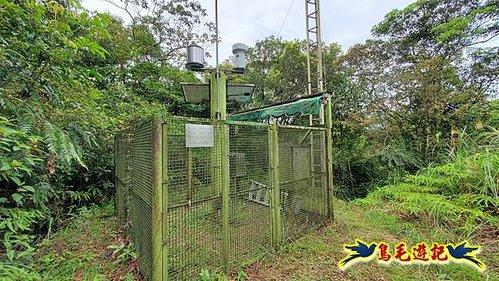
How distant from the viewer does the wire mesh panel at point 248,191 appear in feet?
8.59

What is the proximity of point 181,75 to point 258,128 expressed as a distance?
7640mm

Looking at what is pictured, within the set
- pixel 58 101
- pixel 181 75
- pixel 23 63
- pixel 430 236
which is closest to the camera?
pixel 23 63

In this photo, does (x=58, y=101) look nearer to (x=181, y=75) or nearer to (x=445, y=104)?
(x=181, y=75)

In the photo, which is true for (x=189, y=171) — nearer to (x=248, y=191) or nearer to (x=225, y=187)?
(x=225, y=187)

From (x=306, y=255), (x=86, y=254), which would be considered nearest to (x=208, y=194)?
(x=306, y=255)

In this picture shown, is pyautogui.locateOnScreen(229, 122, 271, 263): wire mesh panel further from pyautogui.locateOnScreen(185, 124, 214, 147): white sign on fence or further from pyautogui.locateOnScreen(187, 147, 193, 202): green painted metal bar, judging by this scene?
pyautogui.locateOnScreen(187, 147, 193, 202): green painted metal bar

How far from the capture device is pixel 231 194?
2.58 meters

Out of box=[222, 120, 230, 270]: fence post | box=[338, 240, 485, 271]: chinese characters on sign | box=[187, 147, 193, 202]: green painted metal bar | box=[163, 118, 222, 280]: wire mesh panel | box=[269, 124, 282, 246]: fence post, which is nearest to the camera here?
box=[163, 118, 222, 280]: wire mesh panel

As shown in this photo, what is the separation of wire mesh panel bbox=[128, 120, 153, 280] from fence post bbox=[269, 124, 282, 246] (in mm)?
1432

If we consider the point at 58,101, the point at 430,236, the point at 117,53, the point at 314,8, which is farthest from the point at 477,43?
the point at 117,53

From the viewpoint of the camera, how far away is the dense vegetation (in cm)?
213

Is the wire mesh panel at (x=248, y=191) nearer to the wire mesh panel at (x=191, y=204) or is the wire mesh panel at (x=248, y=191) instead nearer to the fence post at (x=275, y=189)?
the fence post at (x=275, y=189)

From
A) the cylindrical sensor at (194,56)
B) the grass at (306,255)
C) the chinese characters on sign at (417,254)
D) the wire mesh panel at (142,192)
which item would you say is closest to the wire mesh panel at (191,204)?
the wire mesh panel at (142,192)

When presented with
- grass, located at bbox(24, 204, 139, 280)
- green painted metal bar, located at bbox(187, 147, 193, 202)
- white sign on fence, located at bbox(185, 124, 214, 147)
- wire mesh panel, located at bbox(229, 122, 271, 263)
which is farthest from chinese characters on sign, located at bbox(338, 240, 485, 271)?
grass, located at bbox(24, 204, 139, 280)
